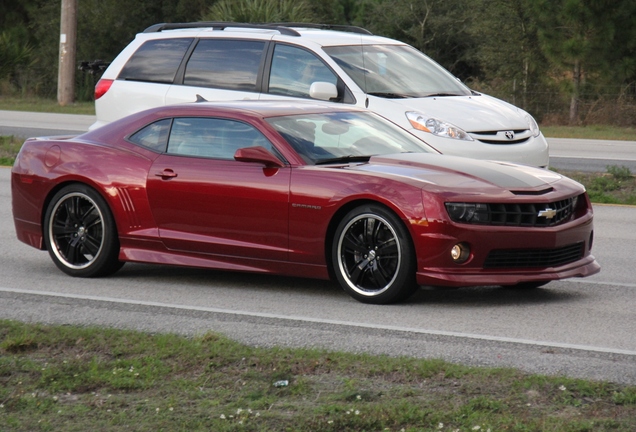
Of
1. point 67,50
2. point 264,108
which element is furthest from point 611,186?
point 67,50

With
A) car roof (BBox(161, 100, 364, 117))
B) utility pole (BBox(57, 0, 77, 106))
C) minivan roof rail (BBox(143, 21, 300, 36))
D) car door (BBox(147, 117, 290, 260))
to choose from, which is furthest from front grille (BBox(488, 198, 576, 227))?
utility pole (BBox(57, 0, 77, 106))

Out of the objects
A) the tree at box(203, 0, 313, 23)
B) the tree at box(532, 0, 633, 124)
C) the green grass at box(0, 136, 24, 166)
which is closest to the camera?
the green grass at box(0, 136, 24, 166)

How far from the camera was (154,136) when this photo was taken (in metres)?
9.11

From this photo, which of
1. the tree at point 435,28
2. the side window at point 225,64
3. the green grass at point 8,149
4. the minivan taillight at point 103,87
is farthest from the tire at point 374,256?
the tree at point 435,28

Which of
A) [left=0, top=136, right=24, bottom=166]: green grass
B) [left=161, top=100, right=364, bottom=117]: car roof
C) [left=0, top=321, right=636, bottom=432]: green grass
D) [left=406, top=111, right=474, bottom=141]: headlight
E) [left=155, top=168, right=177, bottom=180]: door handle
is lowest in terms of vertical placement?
[left=0, top=136, right=24, bottom=166]: green grass

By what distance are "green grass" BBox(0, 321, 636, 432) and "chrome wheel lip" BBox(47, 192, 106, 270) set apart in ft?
8.27

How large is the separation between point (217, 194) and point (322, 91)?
155 inches

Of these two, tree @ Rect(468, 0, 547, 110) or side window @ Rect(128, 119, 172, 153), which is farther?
tree @ Rect(468, 0, 547, 110)

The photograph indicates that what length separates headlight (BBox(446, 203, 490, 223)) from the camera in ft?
25.4

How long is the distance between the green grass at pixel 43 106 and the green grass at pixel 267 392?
26.8 meters

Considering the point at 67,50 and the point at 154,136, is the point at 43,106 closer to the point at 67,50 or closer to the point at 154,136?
the point at 67,50

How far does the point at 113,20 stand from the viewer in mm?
46594

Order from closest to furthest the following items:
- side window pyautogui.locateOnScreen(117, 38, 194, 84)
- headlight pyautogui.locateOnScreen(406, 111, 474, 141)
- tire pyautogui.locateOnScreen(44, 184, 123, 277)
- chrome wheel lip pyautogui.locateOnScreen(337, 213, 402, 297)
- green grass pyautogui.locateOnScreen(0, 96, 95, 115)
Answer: chrome wheel lip pyautogui.locateOnScreen(337, 213, 402, 297) < tire pyautogui.locateOnScreen(44, 184, 123, 277) < headlight pyautogui.locateOnScreen(406, 111, 474, 141) < side window pyautogui.locateOnScreen(117, 38, 194, 84) < green grass pyautogui.locateOnScreen(0, 96, 95, 115)

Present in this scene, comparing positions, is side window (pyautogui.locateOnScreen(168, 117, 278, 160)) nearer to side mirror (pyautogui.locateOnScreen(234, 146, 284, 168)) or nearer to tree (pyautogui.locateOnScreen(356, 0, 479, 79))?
side mirror (pyautogui.locateOnScreen(234, 146, 284, 168))
